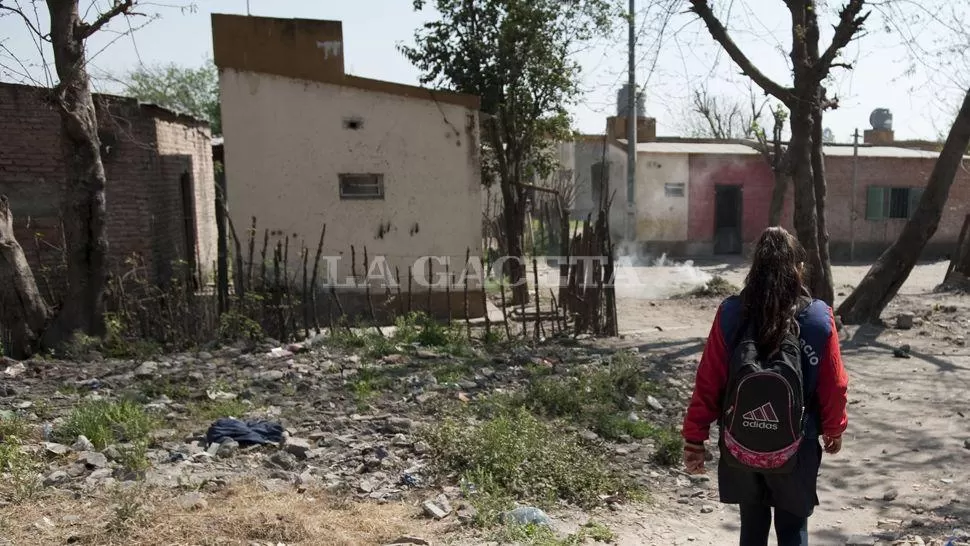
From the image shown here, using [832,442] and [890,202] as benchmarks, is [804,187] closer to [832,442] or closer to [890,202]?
[832,442]

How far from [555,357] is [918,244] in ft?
19.7

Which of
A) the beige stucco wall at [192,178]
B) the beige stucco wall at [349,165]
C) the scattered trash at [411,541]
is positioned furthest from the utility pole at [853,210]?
the scattered trash at [411,541]

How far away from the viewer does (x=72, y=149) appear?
7137 millimetres

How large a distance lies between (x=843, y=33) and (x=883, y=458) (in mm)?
5678

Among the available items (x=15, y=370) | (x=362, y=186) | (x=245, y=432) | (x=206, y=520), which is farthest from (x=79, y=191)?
(x=206, y=520)

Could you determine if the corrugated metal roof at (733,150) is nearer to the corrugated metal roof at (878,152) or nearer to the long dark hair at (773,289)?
the corrugated metal roof at (878,152)

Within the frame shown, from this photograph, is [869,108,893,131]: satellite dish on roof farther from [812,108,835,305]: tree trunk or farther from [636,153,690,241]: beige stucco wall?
[812,108,835,305]: tree trunk

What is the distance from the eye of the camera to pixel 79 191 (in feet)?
23.6

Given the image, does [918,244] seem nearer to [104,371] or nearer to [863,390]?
[863,390]

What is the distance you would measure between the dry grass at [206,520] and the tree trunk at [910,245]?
27.3 feet

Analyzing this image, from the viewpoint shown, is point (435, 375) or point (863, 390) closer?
point (435, 375)

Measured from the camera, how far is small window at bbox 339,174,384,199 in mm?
11094

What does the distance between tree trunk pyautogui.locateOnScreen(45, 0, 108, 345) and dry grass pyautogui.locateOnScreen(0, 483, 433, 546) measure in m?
3.89

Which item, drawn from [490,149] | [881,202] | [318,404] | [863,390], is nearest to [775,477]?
[318,404]
